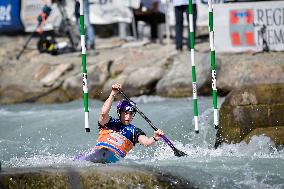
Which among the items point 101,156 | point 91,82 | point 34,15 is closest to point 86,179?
point 101,156

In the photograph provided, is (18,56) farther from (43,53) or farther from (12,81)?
(12,81)

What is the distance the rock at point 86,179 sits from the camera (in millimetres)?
5953

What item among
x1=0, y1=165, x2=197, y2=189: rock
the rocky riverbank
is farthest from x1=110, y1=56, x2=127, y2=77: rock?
x1=0, y1=165, x2=197, y2=189: rock

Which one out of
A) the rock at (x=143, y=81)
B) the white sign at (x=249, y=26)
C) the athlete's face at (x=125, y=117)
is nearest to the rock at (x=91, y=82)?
the rock at (x=143, y=81)

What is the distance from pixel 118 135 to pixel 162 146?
1.25 m

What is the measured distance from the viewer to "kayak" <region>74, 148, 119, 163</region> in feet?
Answer: 24.8

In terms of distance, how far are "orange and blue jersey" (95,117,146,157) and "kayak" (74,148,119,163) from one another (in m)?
0.07

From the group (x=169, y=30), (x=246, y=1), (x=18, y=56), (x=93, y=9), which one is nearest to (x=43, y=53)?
(x=18, y=56)

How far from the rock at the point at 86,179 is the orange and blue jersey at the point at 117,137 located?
165cm

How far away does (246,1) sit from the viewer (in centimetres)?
1372

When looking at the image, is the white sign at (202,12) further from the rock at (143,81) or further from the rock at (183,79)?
the rock at (143,81)

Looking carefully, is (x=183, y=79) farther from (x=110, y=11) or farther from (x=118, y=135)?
(x=118, y=135)

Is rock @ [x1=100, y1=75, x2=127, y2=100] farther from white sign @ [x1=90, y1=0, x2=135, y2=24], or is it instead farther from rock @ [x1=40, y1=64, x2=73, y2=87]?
white sign @ [x1=90, y1=0, x2=135, y2=24]

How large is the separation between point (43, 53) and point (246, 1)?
199 inches
